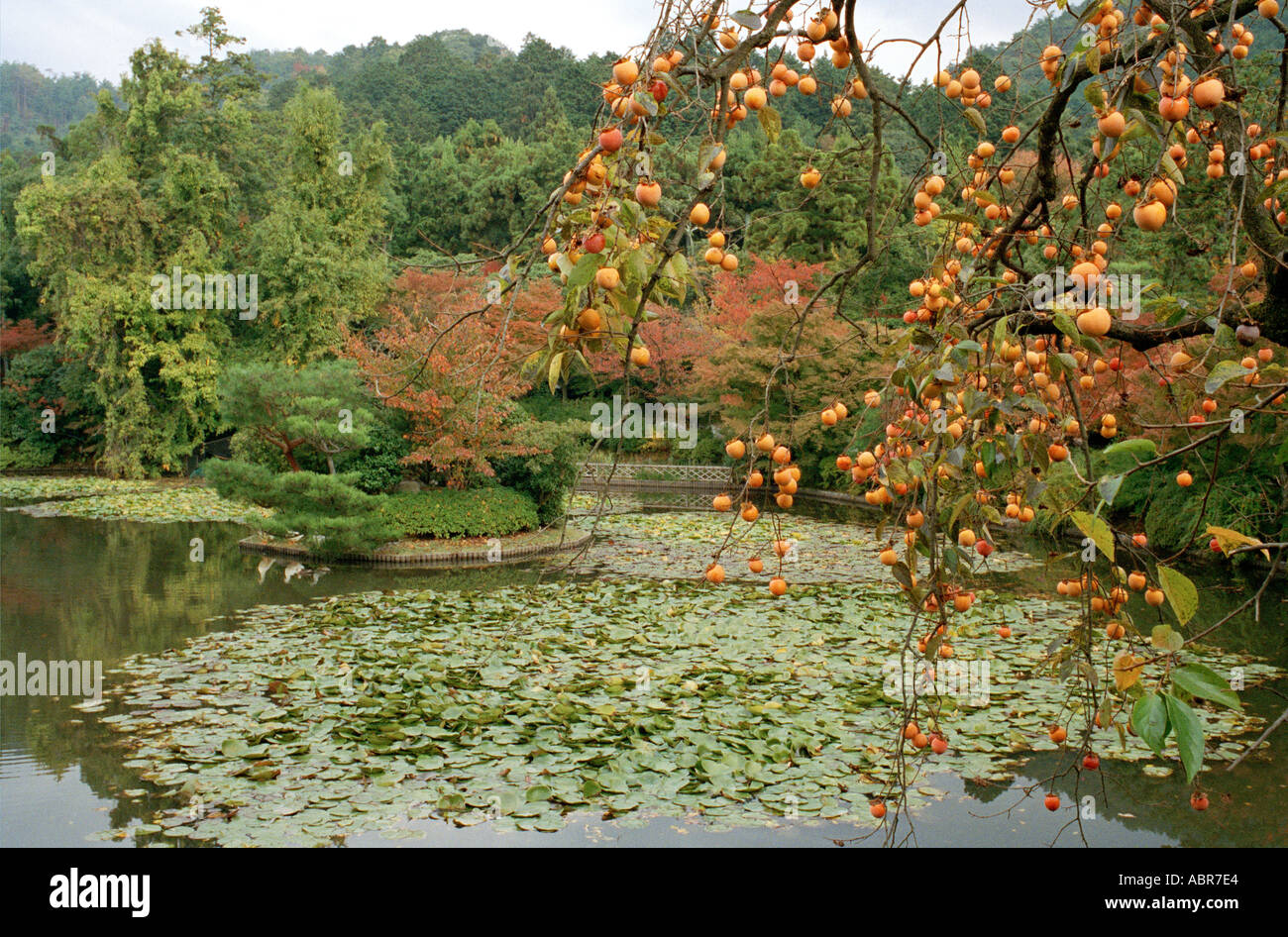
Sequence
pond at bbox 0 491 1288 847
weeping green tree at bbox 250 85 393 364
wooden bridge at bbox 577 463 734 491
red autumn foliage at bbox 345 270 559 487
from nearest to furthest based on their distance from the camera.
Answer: pond at bbox 0 491 1288 847 → red autumn foliage at bbox 345 270 559 487 → wooden bridge at bbox 577 463 734 491 → weeping green tree at bbox 250 85 393 364

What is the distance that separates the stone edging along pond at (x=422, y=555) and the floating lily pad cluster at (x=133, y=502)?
42.3 inches

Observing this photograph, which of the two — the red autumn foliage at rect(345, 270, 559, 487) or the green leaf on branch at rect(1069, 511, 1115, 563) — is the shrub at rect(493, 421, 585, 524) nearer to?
the red autumn foliage at rect(345, 270, 559, 487)

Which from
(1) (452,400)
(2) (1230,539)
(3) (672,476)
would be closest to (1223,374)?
(2) (1230,539)

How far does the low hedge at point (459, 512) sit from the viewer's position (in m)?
9.52

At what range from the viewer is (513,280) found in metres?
1.14

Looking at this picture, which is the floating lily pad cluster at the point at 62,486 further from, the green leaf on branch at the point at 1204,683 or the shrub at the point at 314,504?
the green leaf on branch at the point at 1204,683

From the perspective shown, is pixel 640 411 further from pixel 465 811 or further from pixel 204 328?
pixel 465 811

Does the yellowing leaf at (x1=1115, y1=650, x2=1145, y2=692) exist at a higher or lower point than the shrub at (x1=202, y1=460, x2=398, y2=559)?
higher

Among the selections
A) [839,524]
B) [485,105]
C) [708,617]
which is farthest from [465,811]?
[485,105]

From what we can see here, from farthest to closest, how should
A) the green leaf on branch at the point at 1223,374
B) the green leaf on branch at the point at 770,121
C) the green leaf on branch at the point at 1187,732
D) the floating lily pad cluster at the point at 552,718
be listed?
the floating lily pad cluster at the point at 552,718, the green leaf on branch at the point at 770,121, the green leaf on branch at the point at 1223,374, the green leaf on branch at the point at 1187,732

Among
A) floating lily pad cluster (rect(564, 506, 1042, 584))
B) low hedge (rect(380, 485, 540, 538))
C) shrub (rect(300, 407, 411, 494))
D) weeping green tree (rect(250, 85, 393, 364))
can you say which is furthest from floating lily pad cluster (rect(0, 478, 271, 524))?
floating lily pad cluster (rect(564, 506, 1042, 584))

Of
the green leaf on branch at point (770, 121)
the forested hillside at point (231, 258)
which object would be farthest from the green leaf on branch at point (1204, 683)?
the forested hillside at point (231, 258)

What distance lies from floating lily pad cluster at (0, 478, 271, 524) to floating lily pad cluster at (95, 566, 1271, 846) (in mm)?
5812

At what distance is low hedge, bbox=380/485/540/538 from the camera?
31.2 feet
